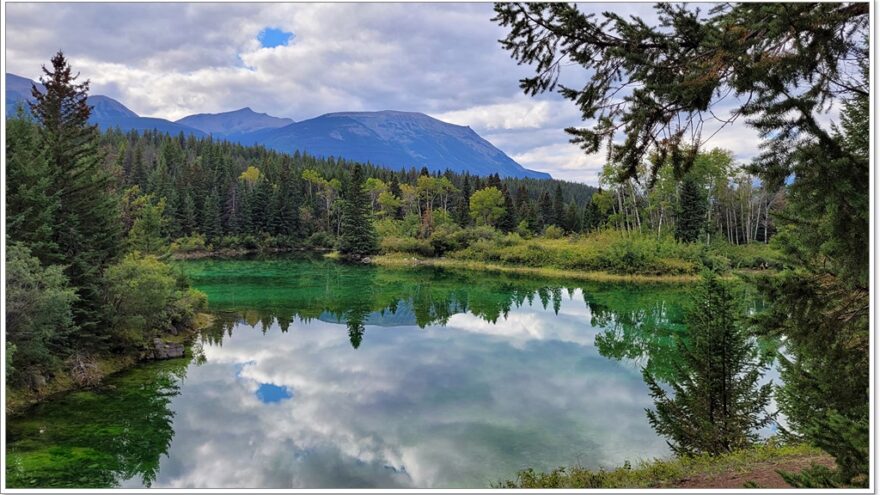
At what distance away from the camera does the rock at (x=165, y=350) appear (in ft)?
58.9

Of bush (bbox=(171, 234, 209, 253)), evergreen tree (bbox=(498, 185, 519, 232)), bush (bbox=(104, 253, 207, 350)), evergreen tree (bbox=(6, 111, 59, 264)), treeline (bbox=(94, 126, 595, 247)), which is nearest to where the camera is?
evergreen tree (bbox=(6, 111, 59, 264))

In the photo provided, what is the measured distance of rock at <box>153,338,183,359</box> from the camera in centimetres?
1795

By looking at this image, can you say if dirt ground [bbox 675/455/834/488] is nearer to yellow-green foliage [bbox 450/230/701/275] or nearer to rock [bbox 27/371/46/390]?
rock [bbox 27/371/46/390]

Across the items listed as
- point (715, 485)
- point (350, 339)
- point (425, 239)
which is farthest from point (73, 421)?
point (425, 239)

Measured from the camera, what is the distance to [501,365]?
18.3 meters

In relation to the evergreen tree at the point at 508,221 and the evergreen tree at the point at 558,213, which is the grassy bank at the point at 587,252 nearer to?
the evergreen tree at the point at 508,221

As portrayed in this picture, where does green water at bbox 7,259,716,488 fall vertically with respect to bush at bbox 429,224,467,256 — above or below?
below

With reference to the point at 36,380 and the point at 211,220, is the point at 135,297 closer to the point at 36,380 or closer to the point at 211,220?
the point at 36,380

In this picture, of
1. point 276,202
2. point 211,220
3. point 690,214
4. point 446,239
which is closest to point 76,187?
point 446,239

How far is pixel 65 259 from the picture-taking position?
14484 mm

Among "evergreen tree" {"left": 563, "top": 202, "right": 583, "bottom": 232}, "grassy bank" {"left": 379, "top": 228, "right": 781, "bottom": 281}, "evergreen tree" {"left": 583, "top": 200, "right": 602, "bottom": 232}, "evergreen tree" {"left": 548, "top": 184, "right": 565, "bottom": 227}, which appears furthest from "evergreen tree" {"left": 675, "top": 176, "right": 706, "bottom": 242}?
"evergreen tree" {"left": 548, "top": 184, "right": 565, "bottom": 227}

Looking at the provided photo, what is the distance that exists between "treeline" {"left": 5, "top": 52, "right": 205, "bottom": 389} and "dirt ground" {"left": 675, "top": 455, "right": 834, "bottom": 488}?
42.4 feet

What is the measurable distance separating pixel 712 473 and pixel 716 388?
233 centimetres

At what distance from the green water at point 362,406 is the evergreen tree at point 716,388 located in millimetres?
1909
